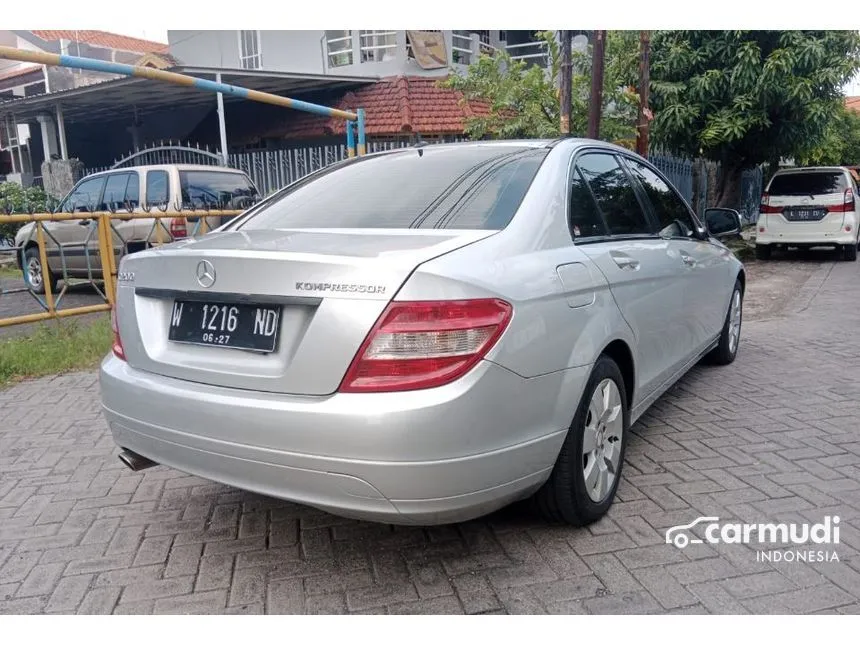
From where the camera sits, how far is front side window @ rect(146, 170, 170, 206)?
8.83 metres

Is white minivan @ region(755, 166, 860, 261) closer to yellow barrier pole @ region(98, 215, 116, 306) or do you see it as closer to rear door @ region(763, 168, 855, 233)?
rear door @ region(763, 168, 855, 233)

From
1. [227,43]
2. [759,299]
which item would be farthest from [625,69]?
[227,43]

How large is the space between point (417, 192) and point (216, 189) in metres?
6.74

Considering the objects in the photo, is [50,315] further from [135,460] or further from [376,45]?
[376,45]

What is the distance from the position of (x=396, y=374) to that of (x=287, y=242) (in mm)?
753

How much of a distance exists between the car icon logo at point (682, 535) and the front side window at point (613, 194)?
132 cm

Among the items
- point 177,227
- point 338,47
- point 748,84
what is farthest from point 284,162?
point 748,84

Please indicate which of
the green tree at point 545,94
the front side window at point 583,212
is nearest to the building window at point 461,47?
the green tree at point 545,94

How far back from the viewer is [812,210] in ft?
41.0

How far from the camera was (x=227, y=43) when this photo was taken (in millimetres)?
19953

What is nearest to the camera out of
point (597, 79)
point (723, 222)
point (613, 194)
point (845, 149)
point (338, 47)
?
point (613, 194)

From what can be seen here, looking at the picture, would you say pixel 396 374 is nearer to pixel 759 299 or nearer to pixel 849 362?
pixel 849 362

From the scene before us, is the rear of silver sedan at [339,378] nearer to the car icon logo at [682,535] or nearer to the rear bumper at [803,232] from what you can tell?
the car icon logo at [682,535]

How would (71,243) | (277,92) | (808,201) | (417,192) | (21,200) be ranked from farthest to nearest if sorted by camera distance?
(277,92)
(21,200)
(808,201)
(71,243)
(417,192)
